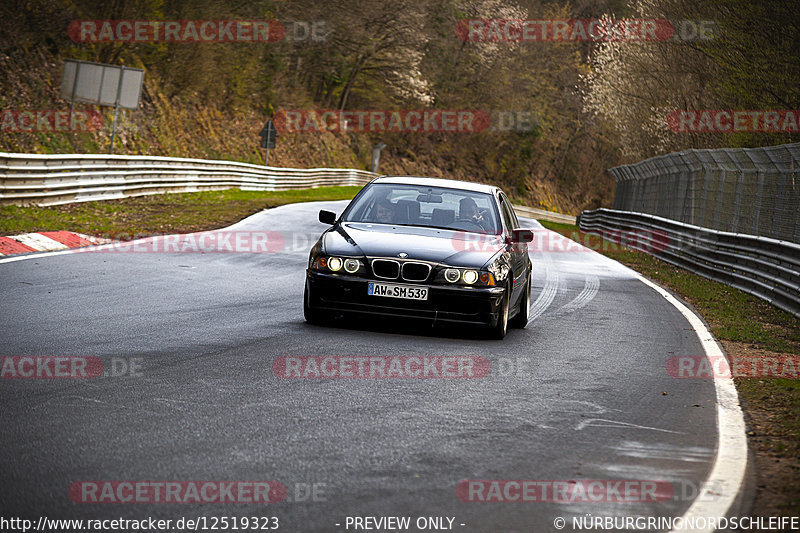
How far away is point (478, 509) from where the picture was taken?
171 inches

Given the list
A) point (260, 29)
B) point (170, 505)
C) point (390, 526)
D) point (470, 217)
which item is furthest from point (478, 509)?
point (260, 29)

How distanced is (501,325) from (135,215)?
14.7m

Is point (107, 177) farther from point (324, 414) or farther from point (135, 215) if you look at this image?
point (324, 414)

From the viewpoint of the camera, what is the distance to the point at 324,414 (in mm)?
5949

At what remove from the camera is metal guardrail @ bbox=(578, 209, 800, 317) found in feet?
45.5

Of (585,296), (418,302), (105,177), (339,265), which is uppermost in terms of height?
(105,177)

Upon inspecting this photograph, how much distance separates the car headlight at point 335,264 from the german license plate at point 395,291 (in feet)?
1.17

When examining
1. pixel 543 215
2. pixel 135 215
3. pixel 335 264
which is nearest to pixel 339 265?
pixel 335 264

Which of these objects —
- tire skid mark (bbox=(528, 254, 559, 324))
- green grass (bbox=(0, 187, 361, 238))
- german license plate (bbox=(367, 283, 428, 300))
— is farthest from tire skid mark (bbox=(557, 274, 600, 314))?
green grass (bbox=(0, 187, 361, 238))

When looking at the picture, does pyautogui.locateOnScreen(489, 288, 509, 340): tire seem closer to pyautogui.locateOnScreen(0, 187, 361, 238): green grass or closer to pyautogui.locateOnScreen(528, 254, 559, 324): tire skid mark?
pyautogui.locateOnScreen(528, 254, 559, 324): tire skid mark

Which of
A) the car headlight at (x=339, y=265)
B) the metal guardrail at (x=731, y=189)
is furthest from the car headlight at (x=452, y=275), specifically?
the metal guardrail at (x=731, y=189)

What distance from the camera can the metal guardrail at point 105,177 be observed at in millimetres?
19391

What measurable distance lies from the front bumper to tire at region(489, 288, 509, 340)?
0.15m

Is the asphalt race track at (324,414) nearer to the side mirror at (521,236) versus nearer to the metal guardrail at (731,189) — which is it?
the side mirror at (521,236)
